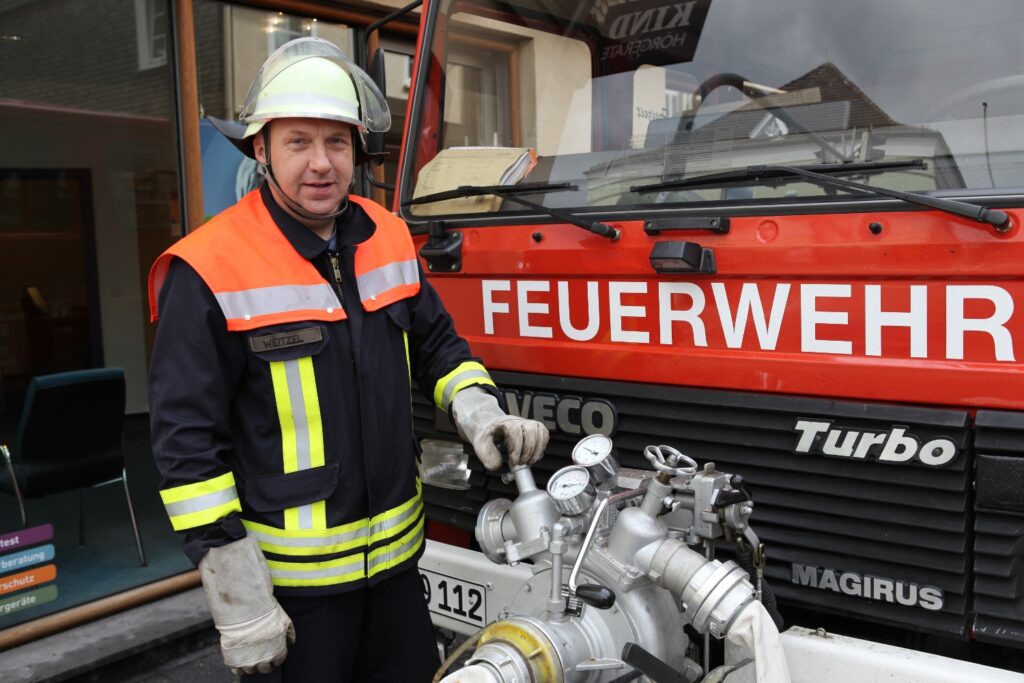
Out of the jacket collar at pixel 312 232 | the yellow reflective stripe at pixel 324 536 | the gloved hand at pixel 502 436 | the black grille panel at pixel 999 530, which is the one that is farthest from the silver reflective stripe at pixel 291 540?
the black grille panel at pixel 999 530

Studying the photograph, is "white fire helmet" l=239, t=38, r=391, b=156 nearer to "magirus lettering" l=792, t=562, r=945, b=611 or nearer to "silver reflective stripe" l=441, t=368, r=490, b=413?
"silver reflective stripe" l=441, t=368, r=490, b=413

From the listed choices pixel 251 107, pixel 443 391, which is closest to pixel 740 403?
pixel 443 391

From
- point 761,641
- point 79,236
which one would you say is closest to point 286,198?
point 761,641

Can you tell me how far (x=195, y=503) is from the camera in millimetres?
1816

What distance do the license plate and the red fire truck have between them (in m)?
0.18

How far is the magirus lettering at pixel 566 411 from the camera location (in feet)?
7.43

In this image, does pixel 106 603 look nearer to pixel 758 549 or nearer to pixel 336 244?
pixel 336 244

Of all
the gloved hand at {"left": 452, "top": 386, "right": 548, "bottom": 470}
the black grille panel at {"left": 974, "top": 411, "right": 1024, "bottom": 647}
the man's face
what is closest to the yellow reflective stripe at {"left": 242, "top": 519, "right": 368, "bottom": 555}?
the gloved hand at {"left": 452, "top": 386, "right": 548, "bottom": 470}

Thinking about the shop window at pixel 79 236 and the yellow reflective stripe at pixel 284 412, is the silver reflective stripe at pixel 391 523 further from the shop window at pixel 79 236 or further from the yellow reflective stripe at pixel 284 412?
the shop window at pixel 79 236

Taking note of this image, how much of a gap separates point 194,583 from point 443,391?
8.79 ft

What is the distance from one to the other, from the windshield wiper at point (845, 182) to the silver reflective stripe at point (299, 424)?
0.95 m

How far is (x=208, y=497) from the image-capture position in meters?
1.82

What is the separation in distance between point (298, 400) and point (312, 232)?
1.29 feet

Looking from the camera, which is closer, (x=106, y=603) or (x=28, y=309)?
(x=106, y=603)
